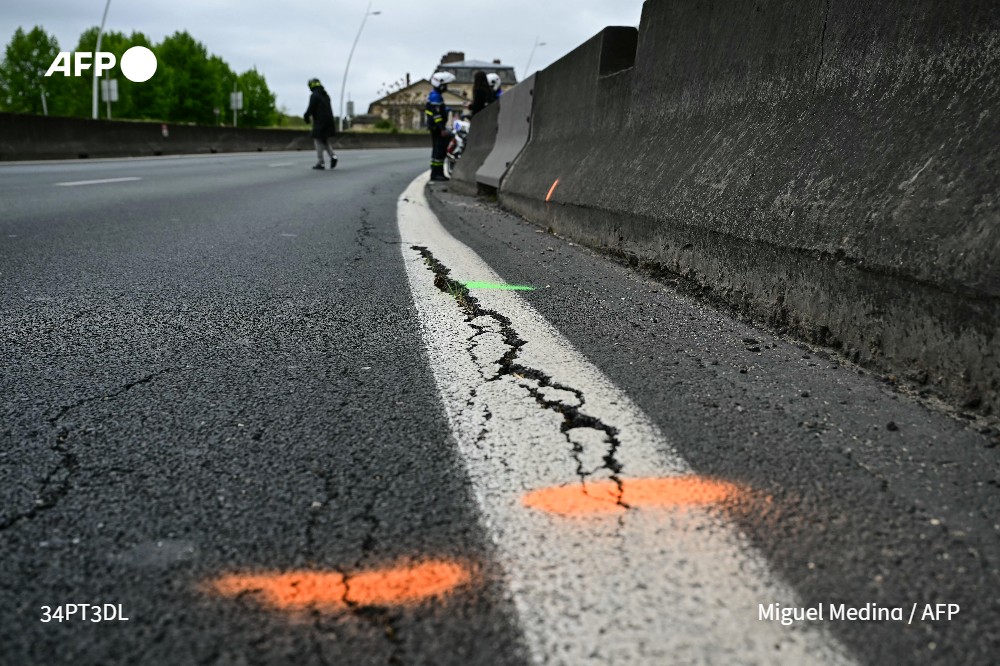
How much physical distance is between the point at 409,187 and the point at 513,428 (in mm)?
10795

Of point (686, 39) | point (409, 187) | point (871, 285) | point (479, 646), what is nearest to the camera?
point (479, 646)

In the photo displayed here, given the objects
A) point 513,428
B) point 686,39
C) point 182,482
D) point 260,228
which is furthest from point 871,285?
point 260,228

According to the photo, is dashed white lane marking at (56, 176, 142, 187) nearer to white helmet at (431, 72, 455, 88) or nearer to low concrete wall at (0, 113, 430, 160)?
white helmet at (431, 72, 455, 88)

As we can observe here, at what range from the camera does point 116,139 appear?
21.5 metres

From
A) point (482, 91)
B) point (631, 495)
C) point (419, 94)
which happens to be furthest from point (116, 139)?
point (419, 94)

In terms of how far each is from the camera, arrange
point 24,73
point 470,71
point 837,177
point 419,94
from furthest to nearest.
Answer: point 419,94
point 470,71
point 24,73
point 837,177

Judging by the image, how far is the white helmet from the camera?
13930 mm

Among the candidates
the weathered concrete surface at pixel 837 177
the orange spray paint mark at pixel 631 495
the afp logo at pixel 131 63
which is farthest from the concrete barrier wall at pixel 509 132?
the afp logo at pixel 131 63

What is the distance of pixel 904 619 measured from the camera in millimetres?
1122

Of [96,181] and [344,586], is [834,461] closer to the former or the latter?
[344,586]

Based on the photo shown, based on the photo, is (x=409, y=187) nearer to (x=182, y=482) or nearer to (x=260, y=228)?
(x=260, y=228)

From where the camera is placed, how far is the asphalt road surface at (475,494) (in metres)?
1.10

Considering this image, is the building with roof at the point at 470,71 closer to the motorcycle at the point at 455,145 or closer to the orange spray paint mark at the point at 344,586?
the motorcycle at the point at 455,145

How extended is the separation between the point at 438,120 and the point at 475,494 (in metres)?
13.4
